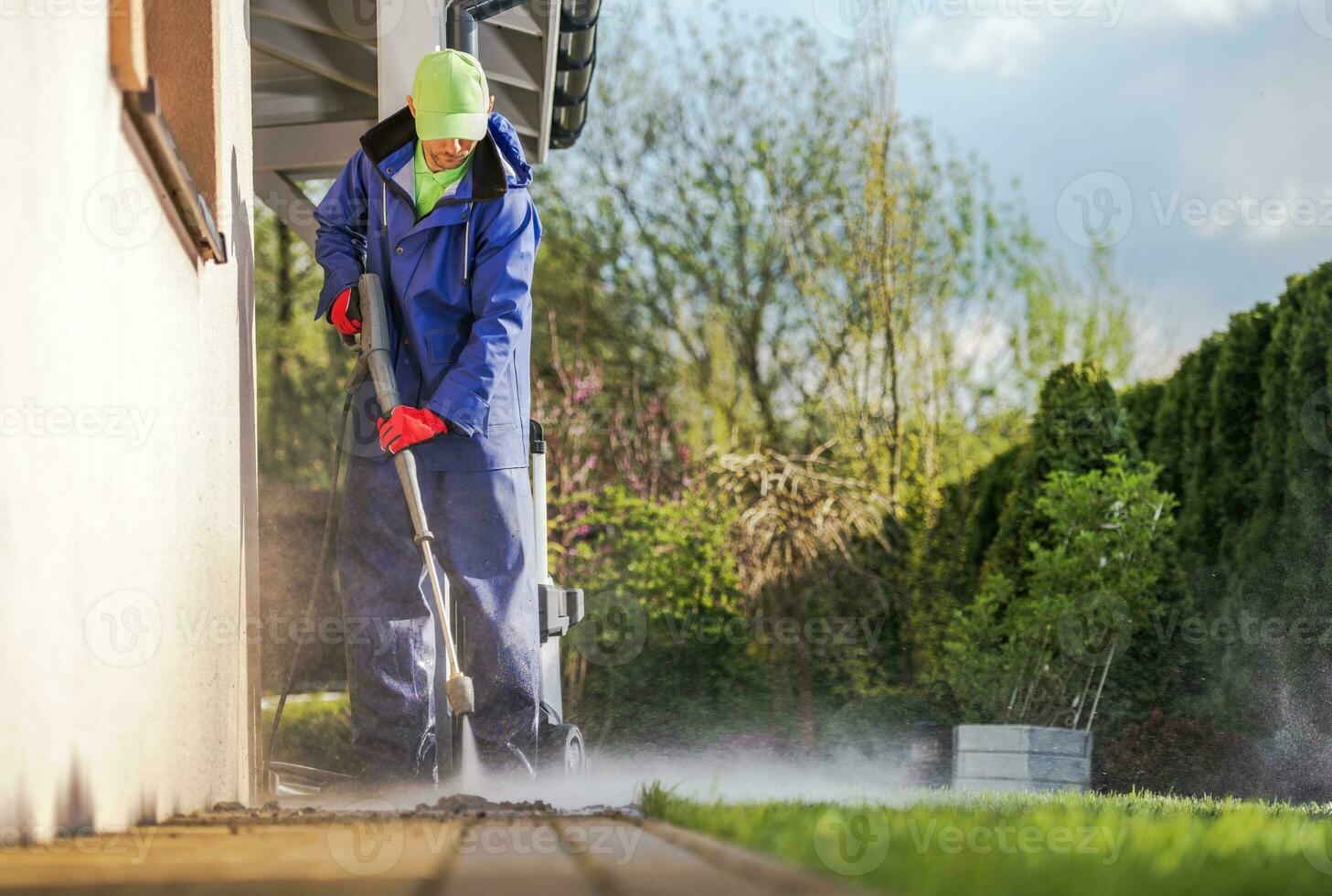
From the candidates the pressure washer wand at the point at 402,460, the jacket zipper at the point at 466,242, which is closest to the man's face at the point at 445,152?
the jacket zipper at the point at 466,242

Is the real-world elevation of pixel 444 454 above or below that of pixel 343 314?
below

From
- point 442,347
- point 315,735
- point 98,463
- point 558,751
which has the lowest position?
point 315,735

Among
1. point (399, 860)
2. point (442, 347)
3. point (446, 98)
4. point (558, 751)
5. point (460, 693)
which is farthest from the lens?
point (558, 751)

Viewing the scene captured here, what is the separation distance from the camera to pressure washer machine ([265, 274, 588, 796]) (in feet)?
12.5

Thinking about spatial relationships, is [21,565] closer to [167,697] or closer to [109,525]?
[109,525]

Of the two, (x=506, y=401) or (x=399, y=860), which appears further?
(x=506, y=401)

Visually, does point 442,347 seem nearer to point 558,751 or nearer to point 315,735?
point 558,751

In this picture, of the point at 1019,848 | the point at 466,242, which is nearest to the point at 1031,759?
the point at 466,242

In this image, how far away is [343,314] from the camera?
4.05 meters

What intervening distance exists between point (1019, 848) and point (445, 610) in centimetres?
219

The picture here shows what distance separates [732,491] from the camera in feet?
28.6

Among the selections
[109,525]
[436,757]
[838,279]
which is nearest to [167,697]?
[109,525]

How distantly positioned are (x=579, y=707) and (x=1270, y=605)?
3995 millimetres

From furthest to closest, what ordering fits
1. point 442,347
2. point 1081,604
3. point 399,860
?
1. point 1081,604
2. point 442,347
3. point 399,860
